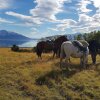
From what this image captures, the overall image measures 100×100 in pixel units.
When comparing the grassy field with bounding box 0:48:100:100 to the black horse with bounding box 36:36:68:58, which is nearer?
the grassy field with bounding box 0:48:100:100

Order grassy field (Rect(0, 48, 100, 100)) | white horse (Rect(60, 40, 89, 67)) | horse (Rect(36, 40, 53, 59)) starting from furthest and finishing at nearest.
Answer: horse (Rect(36, 40, 53, 59)) → white horse (Rect(60, 40, 89, 67)) → grassy field (Rect(0, 48, 100, 100))

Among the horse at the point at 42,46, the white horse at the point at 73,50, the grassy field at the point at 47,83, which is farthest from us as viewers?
the horse at the point at 42,46

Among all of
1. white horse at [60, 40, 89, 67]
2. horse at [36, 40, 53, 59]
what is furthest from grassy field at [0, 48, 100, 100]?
horse at [36, 40, 53, 59]

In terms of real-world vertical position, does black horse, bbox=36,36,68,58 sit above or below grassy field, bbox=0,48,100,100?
above

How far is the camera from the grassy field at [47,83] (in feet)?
49.1

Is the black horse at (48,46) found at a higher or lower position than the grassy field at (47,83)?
higher

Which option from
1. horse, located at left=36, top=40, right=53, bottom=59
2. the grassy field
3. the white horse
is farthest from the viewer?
horse, located at left=36, top=40, right=53, bottom=59

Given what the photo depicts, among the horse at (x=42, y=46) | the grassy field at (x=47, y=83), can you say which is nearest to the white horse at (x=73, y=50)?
the grassy field at (x=47, y=83)

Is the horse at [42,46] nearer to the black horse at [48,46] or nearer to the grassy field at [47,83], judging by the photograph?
the black horse at [48,46]

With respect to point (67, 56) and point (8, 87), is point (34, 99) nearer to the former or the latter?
point (8, 87)

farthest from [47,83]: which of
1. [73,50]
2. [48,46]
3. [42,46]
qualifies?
[48,46]

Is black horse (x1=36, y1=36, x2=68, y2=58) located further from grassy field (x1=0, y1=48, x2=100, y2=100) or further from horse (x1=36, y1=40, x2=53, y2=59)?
grassy field (x1=0, y1=48, x2=100, y2=100)

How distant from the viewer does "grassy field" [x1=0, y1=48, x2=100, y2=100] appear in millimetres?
14953

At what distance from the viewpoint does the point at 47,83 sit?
55.0 ft
